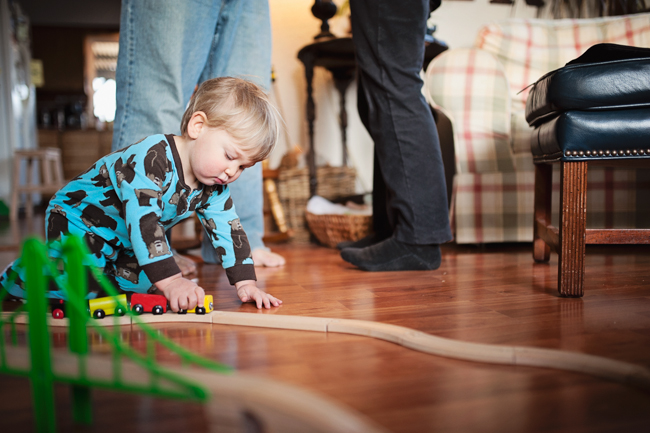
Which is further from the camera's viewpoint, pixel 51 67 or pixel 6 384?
pixel 51 67

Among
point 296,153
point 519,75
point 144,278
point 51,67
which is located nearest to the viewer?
point 144,278

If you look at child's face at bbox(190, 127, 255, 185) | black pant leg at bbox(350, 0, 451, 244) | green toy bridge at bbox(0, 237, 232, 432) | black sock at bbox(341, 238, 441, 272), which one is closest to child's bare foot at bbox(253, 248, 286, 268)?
black sock at bbox(341, 238, 441, 272)

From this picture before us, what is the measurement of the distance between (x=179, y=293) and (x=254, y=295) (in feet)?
0.49

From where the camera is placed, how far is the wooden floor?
1.48 feet

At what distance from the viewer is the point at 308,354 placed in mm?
624

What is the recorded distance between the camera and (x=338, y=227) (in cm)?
173

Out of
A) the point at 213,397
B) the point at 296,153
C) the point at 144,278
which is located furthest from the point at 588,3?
the point at 213,397

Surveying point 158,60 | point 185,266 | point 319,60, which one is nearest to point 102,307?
point 185,266

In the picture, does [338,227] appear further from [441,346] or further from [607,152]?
[441,346]

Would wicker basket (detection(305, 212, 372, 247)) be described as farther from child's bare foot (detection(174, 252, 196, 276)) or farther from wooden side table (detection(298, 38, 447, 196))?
child's bare foot (detection(174, 252, 196, 276))

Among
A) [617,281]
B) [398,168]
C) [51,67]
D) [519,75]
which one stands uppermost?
[51,67]

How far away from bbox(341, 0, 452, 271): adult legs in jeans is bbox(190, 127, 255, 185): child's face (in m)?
0.44

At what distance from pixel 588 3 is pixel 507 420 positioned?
2.66m

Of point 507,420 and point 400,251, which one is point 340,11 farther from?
point 507,420
